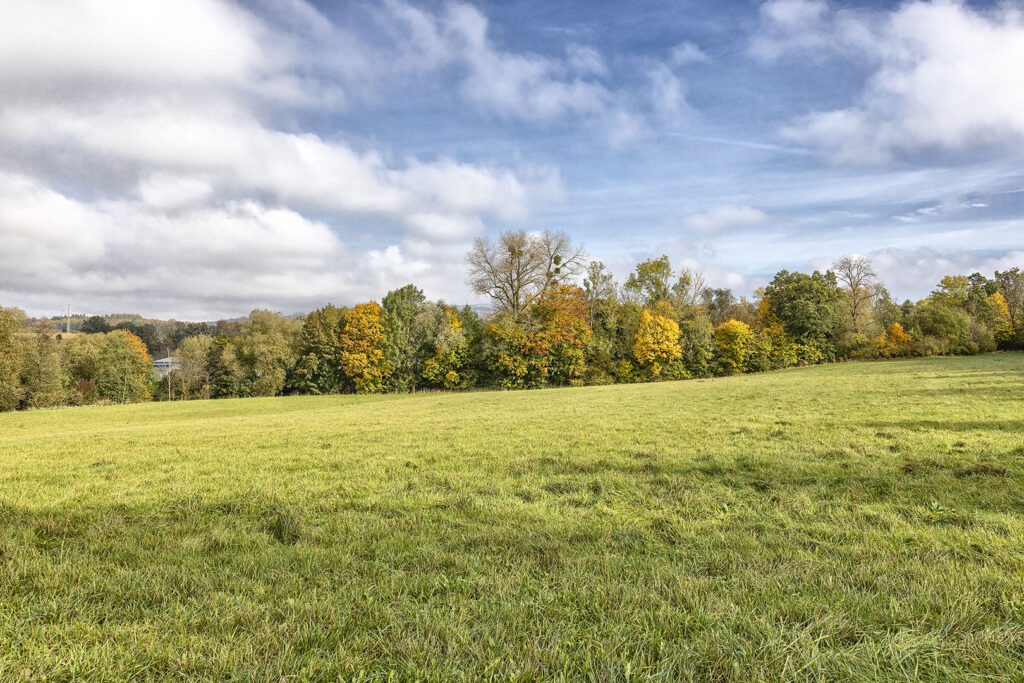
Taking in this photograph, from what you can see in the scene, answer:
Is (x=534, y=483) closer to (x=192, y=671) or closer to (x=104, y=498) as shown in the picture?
(x=192, y=671)

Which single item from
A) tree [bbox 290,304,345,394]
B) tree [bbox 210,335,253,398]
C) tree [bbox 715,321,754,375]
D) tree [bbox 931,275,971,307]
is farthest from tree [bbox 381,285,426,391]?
tree [bbox 931,275,971,307]

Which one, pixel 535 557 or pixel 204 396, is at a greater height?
pixel 535 557

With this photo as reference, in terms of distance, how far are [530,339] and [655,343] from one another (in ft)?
48.0

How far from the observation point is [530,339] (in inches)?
1795

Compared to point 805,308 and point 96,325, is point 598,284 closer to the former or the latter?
point 805,308

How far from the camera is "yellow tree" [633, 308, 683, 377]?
163 feet

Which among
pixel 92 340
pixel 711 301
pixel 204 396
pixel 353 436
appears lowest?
pixel 204 396

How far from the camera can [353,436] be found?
13.2 m

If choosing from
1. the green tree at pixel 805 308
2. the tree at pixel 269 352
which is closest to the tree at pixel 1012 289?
the green tree at pixel 805 308

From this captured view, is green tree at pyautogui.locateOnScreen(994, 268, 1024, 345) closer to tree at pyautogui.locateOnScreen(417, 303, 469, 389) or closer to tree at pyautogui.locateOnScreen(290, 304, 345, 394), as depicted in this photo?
tree at pyautogui.locateOnScreen(417, 303, 469, 389)

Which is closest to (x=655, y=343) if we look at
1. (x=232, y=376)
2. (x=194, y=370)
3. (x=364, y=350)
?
(x=364, y=350)

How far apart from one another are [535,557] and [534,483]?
306 cm

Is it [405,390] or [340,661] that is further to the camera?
[405,390]

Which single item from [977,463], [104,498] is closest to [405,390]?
[104,498]
